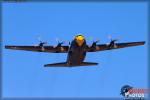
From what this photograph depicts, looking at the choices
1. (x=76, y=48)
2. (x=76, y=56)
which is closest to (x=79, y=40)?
(x=76, y=48)

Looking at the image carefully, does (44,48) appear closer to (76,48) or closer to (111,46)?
(76,48)

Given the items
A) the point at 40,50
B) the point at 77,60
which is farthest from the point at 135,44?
the point at 40,50

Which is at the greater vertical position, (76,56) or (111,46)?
(111,46)

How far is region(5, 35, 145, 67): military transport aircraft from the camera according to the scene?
52797mm

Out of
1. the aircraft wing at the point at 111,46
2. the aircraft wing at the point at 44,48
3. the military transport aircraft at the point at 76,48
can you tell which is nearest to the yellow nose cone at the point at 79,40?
the military transport aircraft at the point at 76,48

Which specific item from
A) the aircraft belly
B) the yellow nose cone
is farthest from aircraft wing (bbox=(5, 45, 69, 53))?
the yellow nose cone

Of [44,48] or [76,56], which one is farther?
[44,48]

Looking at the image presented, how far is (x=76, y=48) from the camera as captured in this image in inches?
2092

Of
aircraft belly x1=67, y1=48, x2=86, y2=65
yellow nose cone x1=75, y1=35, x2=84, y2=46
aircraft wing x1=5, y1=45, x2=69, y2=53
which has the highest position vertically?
yellow nose cone x1=75, y1=35, x2=84, y2=46

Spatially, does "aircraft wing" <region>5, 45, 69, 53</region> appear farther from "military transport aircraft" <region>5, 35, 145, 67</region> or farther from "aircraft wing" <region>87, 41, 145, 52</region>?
"aircraft wing" <region>87, 41, 145, 52</region>

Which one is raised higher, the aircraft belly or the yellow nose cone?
the yellow nose cone

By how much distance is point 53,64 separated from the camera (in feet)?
197

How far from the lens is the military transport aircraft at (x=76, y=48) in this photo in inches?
2079

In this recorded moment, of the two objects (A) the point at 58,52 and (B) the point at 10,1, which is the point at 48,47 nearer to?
(A) the point at 58,52
